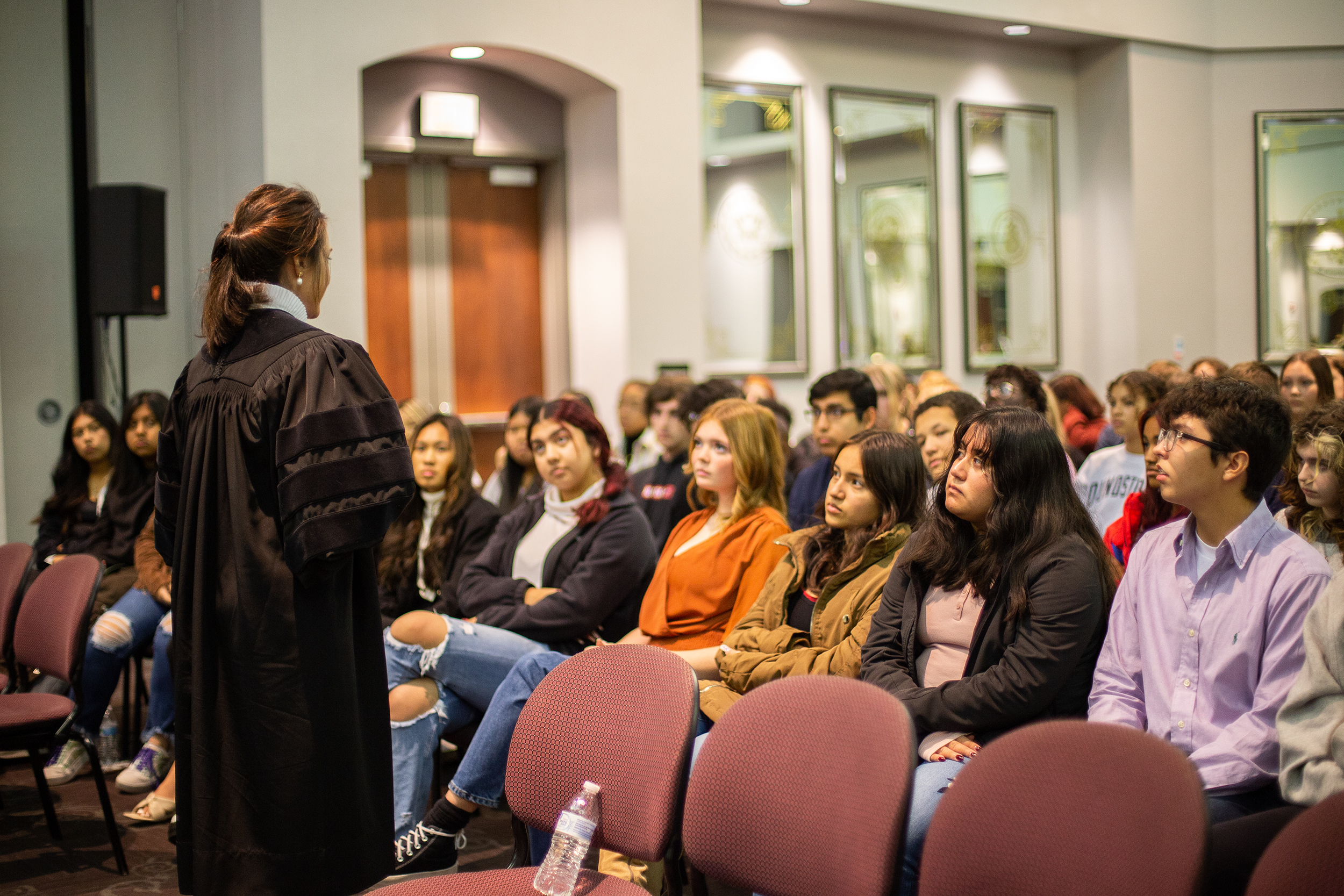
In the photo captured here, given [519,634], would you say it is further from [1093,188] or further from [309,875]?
[1093,188]

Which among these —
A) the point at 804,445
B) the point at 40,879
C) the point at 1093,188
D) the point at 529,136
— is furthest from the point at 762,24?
the point at 40,879

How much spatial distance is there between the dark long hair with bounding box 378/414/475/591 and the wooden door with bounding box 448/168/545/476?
3.59m

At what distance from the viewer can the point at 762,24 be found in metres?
8.28

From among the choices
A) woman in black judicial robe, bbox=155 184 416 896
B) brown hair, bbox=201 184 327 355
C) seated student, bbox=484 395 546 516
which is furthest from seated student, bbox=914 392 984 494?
brown hair, bbox=201 184 327 355

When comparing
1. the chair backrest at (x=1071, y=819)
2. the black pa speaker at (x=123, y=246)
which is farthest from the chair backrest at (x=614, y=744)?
the black pa speaker at (x=123, y=246)

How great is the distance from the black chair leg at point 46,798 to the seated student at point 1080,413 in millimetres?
4578

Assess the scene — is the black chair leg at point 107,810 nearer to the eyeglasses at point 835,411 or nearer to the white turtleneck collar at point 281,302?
the white turtleneck collar at point 281,302

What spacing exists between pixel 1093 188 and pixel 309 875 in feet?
30.4

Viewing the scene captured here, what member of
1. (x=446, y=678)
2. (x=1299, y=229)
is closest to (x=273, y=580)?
(x=446, y=678)

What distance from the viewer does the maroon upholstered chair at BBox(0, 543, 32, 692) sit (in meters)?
3.70

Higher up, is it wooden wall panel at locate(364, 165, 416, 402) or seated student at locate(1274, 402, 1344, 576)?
wooden wall panel at locate(364, 165, 416, 402)

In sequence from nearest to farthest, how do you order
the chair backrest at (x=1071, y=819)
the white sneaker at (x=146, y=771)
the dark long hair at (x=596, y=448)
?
the chair backrest at (x=1071, y=819) < the dark long hair at (x=596, y=448) < the white sneaker at (x=146, y=771)

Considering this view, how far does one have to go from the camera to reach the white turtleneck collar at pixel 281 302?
205 cm

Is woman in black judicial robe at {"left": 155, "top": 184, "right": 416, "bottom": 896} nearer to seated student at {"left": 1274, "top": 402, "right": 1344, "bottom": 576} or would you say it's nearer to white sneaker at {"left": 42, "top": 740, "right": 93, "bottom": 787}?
seated student at {"left": 1274, "top": 402, "right": 1344, "bottom": 576}
